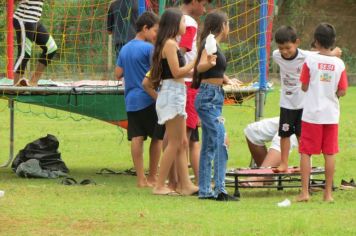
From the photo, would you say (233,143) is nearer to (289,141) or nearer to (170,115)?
(289,141)

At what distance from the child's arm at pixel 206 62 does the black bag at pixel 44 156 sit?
3360 mm

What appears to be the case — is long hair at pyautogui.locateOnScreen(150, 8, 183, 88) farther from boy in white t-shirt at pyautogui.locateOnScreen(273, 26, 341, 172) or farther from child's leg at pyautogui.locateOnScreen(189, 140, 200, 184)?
boy in white t-shirt at pyautogui.locateOnScreen(273, 26, 341, 172)

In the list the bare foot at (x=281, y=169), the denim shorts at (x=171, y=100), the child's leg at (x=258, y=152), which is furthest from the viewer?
the child's leg at (x=258, y=152)

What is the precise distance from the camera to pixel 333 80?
901cm

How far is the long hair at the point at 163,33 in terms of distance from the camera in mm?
9289

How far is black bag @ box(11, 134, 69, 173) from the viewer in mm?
11798

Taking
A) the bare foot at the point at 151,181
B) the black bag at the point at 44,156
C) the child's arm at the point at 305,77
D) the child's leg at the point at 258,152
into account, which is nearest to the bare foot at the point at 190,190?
the bare foot at the point at 151,181

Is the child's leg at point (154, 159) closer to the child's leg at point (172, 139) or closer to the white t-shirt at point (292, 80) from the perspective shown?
the child's leg at point (172, 139)

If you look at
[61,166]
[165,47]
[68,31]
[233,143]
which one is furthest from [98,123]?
[165,47]

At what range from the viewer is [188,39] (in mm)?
9633

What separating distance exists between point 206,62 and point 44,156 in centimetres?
354

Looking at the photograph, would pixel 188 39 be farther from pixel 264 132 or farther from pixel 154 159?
pixel 264 132

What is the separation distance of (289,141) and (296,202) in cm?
139

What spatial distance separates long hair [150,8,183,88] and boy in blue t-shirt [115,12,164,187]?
942 millimetres
